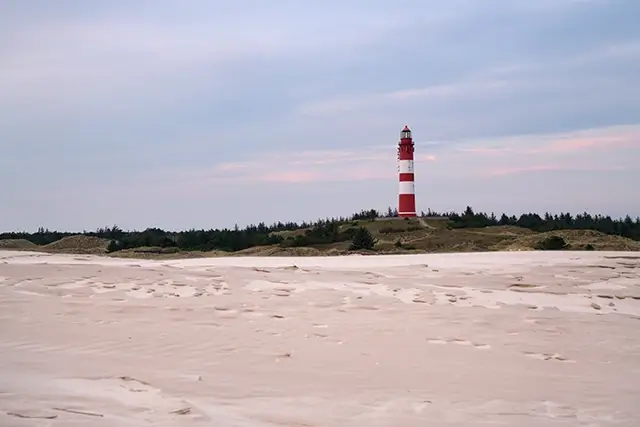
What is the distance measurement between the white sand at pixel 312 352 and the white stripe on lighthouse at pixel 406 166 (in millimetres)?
25222

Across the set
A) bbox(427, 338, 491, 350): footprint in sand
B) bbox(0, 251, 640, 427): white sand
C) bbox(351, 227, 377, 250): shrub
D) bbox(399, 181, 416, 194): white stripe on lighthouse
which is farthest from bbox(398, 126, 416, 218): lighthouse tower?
bbox(427, 338, 491, 350): footprint in sand

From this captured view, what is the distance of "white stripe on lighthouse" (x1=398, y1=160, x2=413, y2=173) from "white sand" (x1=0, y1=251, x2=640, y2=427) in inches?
993

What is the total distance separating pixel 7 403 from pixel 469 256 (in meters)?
11.8

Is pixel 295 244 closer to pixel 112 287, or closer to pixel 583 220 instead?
pixel 112 287

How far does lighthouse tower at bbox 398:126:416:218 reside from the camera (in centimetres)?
3397

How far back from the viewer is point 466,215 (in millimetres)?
32906

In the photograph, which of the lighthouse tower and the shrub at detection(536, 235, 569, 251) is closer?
the shrub at detection(536, 235, 569, 251)

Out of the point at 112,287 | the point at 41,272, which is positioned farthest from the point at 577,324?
the point at 41,272

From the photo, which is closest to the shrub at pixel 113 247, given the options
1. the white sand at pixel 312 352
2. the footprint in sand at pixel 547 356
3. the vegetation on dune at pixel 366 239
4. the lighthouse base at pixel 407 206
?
the vegetation on dune at pixel 366 239

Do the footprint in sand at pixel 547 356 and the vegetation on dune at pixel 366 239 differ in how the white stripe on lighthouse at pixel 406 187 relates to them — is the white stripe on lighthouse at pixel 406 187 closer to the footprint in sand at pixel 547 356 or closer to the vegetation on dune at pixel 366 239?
the vegetation on dune at pixel 366 239

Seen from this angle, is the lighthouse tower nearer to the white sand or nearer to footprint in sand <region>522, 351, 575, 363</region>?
the white sand

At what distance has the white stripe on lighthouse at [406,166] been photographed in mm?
34406

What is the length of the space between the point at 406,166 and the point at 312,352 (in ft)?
98.8

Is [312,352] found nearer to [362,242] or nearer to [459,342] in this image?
[459,342]
